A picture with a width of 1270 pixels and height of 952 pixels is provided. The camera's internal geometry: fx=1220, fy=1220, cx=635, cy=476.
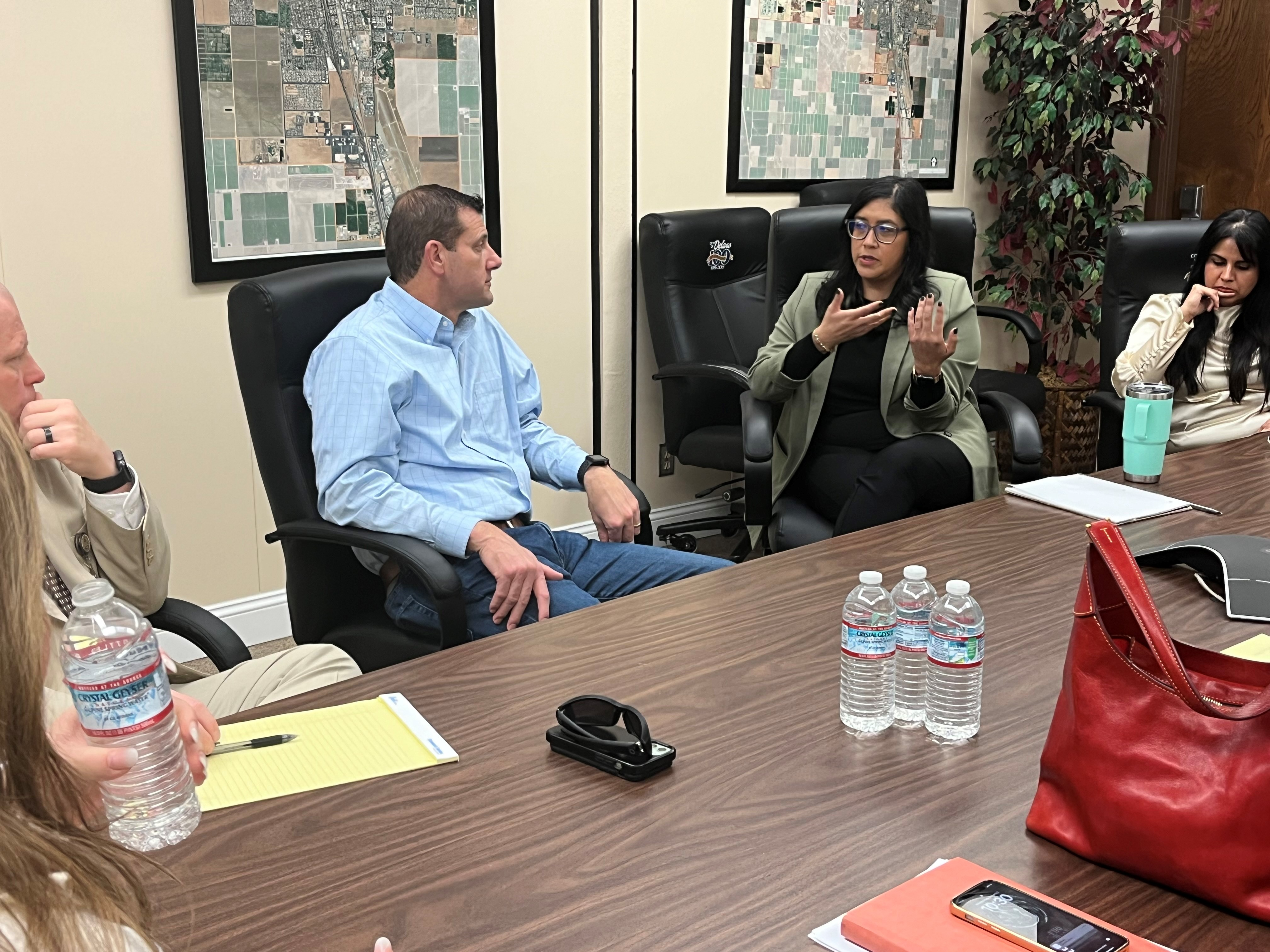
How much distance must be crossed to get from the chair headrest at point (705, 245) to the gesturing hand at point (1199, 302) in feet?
4.04

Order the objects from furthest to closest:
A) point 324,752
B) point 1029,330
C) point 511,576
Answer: point 1029,330
point 511,576
point 324,752

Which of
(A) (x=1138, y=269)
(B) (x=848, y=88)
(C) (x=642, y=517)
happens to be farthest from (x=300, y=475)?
(B) (x=848, y=88)

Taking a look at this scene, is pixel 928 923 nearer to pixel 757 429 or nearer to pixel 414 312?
pixel 414 312

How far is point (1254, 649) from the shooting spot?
4.67 ft

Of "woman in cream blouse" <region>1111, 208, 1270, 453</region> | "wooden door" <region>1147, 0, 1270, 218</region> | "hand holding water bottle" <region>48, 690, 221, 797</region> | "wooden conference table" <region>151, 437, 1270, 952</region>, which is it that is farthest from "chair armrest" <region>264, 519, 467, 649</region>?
"wooden door" <region>1147, 0, 1270, 218</region>

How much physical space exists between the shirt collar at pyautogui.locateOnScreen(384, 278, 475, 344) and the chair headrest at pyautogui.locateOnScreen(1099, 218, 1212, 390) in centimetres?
183

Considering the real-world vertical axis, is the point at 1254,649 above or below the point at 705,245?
below

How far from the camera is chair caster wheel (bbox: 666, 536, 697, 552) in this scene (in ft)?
13.1

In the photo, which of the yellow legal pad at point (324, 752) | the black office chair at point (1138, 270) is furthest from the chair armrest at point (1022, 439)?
the yellow legal pad at point (324, 752)

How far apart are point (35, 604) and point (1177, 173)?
5.15 metres

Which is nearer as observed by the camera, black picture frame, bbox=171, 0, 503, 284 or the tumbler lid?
the tumbler lid

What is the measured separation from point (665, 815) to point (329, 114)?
2.52 meters

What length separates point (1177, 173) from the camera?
4969mm

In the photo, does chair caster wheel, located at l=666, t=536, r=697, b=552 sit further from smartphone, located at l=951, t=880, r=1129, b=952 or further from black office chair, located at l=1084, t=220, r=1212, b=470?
smartphone, located at l=951, t=880, r=1129, b=952
